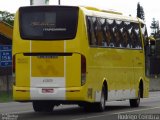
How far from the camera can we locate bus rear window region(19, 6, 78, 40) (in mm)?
22906

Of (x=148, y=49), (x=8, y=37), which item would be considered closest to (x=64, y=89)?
(x=148, y=49)

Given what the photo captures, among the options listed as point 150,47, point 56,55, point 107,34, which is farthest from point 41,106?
point 150,47

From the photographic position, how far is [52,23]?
906 inches

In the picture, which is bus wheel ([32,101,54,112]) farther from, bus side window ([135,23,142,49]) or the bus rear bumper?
bus side window ([135,23,142,49])

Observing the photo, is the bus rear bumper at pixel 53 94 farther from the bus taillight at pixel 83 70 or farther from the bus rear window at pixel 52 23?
the bus rear window at pixel 52 23

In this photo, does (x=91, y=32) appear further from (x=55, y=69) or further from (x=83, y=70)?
(x=55, y=69)

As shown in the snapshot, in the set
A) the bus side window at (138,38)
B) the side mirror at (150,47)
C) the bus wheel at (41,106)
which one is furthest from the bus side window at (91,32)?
the side mirror at (150,47)

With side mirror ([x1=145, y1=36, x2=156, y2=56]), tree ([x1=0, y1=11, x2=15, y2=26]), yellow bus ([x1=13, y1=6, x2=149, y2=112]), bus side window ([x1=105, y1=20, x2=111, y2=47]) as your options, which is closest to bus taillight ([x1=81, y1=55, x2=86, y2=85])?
yellow bus ([x1=13, y1=6, x2=149, y2=112])

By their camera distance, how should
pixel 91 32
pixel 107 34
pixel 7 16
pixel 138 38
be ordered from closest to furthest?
pixel 91 32, pixel 107 34, pixel 138 38, pixel 7 16

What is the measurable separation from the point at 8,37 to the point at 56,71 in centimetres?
3476

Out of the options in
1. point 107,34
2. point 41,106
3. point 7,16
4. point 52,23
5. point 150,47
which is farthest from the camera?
point 7,16

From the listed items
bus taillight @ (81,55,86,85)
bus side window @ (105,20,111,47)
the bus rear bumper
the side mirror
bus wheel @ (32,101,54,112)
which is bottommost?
bus wheel @ (32,101,54,112)

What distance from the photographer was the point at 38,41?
23.0 m

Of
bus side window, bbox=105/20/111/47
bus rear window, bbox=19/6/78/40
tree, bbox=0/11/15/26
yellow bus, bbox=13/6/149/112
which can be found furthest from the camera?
tree, bbox=0/11/15/26
